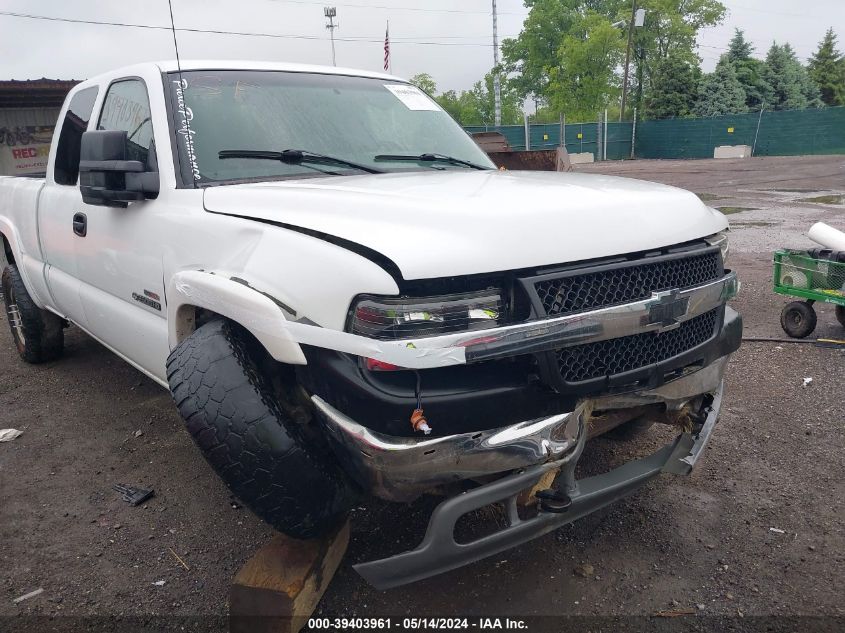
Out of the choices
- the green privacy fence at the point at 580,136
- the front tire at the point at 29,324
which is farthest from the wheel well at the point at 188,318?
the green privacy fence at the point at 580,136

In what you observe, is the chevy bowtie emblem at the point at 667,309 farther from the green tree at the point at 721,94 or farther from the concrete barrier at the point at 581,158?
the green tree at the point at 721,94

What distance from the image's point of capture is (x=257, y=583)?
2.41 metres

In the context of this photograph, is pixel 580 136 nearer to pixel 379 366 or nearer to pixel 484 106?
pixel 484 106

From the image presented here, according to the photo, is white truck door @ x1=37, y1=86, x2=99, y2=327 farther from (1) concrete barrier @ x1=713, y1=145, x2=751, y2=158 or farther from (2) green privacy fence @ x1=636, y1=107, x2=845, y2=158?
(2) green privacy fence @ x1=636, y1=107, x2=845, y2=158

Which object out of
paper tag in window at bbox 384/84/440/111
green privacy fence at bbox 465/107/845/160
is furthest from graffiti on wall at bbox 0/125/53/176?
green privacy fence at bbox 465/107/845/160

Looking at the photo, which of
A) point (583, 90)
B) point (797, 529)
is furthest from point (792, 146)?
point (797, 529)

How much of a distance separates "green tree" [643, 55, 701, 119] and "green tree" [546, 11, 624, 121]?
110 inches

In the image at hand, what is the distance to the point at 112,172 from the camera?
300 centimetres

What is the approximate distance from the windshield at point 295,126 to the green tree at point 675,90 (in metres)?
45.0

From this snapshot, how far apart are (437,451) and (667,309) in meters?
0.88

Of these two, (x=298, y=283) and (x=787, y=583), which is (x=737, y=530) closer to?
(x=787, y=583)

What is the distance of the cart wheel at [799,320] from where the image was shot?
5320 millimetres

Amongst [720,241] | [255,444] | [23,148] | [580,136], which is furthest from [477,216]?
[580,136]

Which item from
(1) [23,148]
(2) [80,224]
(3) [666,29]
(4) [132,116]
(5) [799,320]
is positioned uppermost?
(3) [666,29]
